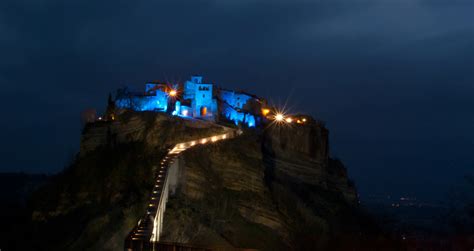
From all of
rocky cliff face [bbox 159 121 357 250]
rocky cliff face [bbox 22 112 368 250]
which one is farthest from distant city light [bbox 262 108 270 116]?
rocky cliff face [bbox 22 112 368 250]

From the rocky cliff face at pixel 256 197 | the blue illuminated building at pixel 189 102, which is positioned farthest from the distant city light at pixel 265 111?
the rocky cliff face at pixel 256 197

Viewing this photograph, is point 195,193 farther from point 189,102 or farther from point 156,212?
point 189,102

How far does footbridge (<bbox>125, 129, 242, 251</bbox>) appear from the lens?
33.0 m

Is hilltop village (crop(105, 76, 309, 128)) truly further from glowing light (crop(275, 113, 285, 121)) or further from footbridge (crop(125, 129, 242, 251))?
footbridge (crop(125, 129, 242, 251))

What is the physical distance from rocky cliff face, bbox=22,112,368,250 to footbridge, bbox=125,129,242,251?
141 cm

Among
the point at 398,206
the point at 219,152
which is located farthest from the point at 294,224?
the point at 398,206

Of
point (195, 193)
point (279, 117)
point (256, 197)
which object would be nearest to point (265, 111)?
point (279, 117)

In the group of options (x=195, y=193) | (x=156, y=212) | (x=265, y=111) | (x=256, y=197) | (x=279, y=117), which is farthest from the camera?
(x=265, y=111)

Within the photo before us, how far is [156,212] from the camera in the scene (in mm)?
42938

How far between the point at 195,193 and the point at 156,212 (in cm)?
1069

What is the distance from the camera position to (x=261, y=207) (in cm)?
5819

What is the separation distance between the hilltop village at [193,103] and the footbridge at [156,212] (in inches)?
708

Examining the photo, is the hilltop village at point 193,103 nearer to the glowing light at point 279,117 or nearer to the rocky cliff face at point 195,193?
the glowing light at point 279,117

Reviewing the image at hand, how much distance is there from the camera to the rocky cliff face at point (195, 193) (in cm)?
5156
